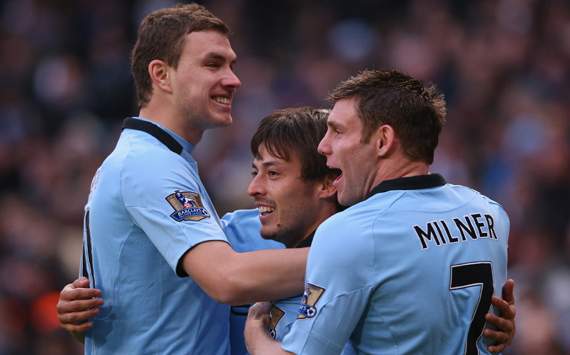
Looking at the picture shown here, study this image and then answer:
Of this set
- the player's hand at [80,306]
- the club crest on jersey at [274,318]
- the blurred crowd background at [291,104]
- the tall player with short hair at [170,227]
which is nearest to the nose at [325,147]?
the tall player with short hair at [170,227]

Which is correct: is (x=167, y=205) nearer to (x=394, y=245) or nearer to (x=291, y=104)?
(x=394, y=245)

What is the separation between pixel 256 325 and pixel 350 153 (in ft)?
2.49

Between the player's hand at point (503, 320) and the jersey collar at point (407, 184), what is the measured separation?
48cm

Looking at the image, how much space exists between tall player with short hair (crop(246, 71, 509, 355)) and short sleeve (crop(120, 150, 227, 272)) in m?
0.43

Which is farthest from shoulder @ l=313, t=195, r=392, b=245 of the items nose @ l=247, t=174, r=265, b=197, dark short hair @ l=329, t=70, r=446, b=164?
nose @ l=247, t=174, r=265, b=197

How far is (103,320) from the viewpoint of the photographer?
14.5 feet

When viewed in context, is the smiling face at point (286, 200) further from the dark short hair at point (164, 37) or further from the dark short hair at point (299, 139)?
the dark short hair at point (164, 37)

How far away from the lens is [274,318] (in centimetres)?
416

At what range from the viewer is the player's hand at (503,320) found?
396cm

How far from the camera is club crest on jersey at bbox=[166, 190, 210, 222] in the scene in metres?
4.12

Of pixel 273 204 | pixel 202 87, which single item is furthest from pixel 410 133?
pixel 202 87

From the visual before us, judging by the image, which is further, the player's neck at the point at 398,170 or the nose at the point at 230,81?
the nose at the point at 230,81

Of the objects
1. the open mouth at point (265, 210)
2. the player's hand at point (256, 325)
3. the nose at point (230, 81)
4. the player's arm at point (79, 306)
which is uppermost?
the nose at point (230, 81)

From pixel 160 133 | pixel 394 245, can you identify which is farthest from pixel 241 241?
pixel 394 245
